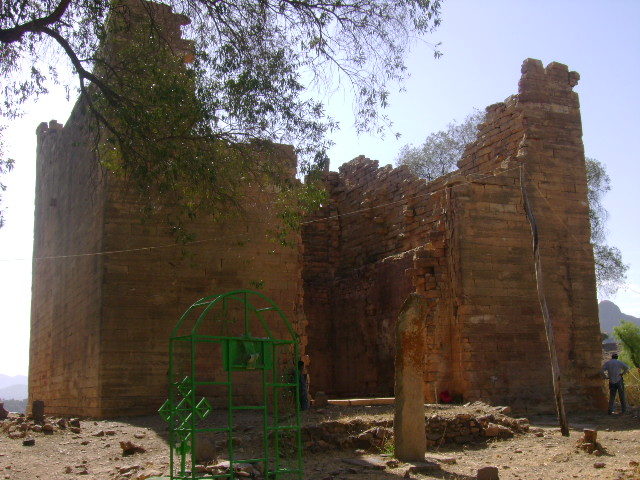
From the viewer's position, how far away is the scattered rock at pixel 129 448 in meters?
9.41

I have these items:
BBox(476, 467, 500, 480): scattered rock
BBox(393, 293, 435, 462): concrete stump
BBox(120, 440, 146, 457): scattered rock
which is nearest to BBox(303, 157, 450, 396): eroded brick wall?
BBox(393, 293, 435, 462): concrete stump

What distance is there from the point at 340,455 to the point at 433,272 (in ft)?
16.8

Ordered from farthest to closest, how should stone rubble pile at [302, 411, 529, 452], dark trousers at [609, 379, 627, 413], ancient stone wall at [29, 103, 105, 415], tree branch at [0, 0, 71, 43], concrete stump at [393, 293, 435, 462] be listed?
dark trousers at [609, 379, 627, 413]
ancient stone wall at [29, 103, 105, 415]
stone rubble pile at [302, 411, 529, 452]
concrete stump at [393, 293, 435, 462]
tree branch at [0, 0, 71, 43]

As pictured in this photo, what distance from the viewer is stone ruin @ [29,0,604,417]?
12.7m

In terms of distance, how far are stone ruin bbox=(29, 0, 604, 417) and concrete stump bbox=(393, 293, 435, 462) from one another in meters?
2.63

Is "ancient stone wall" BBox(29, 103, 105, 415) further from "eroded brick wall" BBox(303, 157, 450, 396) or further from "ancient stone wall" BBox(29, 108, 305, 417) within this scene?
"eroded brick wall" BBox(303, 157, 450, 396)

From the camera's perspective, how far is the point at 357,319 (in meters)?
18.6

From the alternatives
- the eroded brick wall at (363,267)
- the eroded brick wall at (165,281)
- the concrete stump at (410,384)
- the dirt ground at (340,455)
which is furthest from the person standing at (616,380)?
the concrete stump at (410,384)

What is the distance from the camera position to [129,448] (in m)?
9.43

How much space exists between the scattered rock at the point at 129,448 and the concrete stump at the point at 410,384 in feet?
10.6

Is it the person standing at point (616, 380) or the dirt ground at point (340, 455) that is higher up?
the person standing at point (616, 380)

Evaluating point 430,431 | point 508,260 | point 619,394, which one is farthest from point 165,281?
point 619,394

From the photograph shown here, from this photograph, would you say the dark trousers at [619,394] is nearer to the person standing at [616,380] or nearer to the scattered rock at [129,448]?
the person standing at [616,380]

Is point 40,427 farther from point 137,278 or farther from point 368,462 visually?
point 368,462
